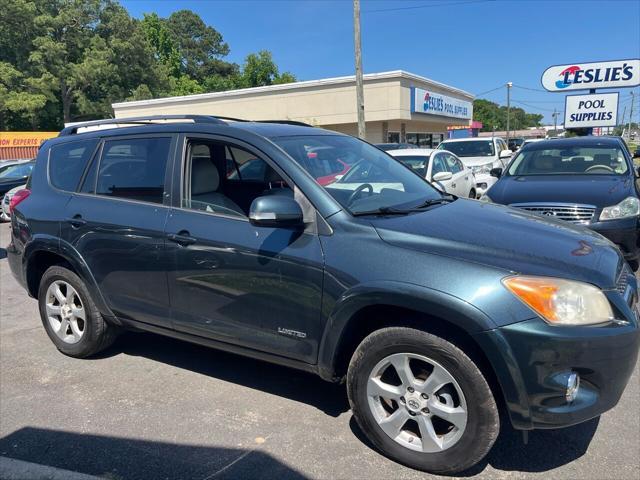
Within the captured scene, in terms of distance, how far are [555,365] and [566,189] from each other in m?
4.26

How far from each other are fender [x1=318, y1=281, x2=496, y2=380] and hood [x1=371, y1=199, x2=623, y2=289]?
23 cm

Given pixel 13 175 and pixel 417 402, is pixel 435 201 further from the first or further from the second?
pixel 13 175

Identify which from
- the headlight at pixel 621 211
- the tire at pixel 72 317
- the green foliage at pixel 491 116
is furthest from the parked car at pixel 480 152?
the green foliage at pixel 491 116

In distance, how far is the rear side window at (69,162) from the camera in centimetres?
405

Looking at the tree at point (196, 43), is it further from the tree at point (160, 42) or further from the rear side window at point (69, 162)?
the rear side window at point (69, 162)

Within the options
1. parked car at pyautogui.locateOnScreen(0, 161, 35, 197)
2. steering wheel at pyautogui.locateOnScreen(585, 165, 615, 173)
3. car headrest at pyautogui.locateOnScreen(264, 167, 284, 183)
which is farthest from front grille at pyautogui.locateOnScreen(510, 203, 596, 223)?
parked car at pyautogui.locateOnScreen(0, 161, 35, 197)

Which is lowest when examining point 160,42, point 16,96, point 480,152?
point 480,152

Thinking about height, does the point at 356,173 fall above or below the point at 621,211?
above

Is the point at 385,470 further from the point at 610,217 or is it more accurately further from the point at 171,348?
the point at 610,217

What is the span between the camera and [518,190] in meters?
6.22

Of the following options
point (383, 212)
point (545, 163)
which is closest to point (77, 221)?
point (383, 212)

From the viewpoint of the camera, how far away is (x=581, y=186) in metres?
6.04

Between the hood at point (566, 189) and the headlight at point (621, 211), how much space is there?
0.19 feet

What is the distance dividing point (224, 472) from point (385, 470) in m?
0.86
